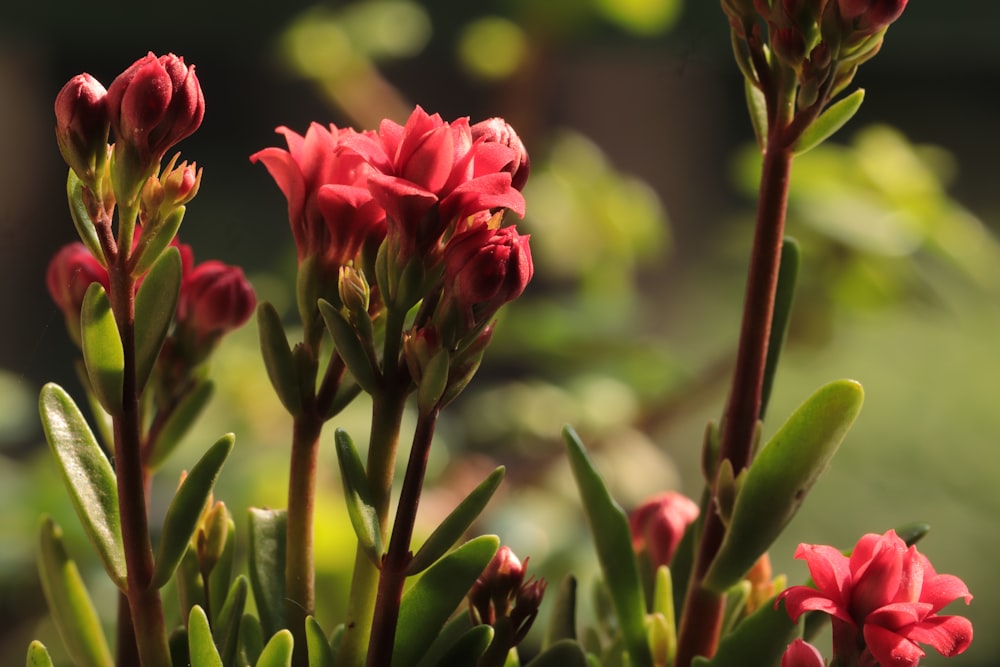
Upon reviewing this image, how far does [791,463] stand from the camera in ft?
0.75

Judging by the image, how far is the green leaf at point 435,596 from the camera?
22cm

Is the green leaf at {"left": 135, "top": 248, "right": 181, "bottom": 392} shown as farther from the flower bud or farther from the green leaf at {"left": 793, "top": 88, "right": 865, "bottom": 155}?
the green leaf at {"left": 793, "top": 88, "right": 865, "bottom": 155}

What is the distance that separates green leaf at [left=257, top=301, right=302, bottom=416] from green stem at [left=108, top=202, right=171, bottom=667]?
0.03 metres

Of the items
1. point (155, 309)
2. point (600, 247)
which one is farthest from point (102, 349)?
point (600, 247)

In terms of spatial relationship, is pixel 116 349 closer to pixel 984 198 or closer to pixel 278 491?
pixel 278 491

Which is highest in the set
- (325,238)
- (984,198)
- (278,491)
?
(984,198)

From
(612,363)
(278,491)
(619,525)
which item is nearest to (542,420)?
(612,363)

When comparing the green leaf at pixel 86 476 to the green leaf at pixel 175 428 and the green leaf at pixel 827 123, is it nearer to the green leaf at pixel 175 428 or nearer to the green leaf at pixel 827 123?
the green leaf at pixel 175 428

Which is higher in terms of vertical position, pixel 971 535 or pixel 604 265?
pixel 604 265

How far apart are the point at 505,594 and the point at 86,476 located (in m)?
0.09

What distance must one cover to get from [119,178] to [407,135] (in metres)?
0.05

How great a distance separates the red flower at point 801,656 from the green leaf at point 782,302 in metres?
0.07

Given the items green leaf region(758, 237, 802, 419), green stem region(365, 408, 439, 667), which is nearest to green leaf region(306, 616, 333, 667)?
green stem region(365, 408, 439, 667)

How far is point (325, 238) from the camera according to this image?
0.24 meters
